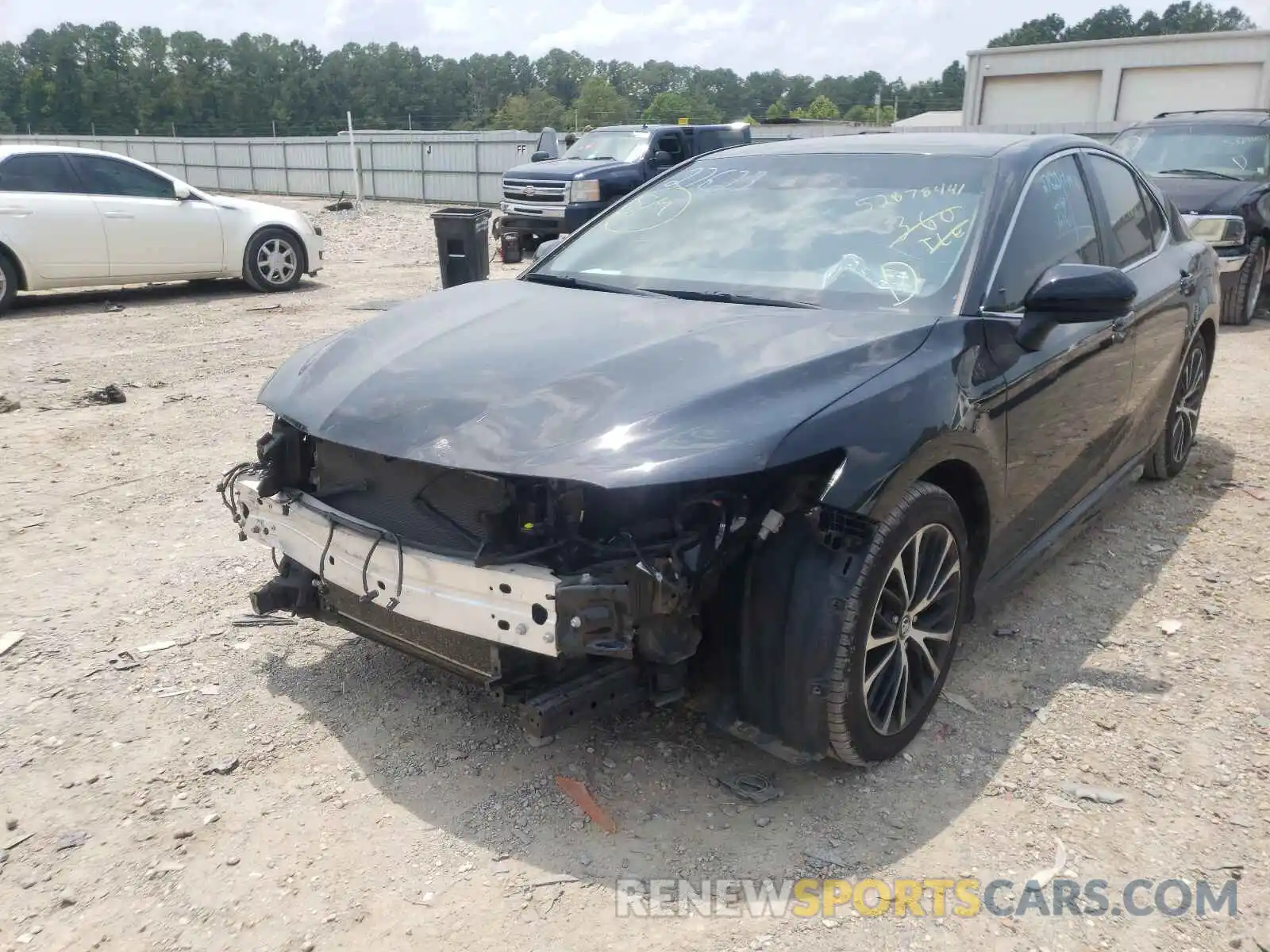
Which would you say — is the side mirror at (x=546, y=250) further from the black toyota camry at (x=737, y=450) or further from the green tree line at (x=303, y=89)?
the green tree line at (x=303, y=89)

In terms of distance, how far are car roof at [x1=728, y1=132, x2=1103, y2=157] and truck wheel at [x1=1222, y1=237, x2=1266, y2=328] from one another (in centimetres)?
657

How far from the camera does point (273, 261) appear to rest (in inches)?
476

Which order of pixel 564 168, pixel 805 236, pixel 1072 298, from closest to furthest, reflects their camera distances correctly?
pixel 1072 298
pixel 805 236
pixel 564 168

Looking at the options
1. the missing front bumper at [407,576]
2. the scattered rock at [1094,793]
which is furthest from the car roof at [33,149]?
the scattered rock at [1094,793]

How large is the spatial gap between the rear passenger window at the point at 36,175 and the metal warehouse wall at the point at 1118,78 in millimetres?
28550

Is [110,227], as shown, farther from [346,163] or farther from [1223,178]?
[346,163]

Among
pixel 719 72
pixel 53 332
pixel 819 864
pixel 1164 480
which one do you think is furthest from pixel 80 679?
pixel 719 72

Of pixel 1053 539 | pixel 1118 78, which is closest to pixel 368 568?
pixel 1053 539

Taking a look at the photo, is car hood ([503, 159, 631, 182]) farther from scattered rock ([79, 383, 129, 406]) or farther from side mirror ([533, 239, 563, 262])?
side mirror ([533, 239, 563, 262])

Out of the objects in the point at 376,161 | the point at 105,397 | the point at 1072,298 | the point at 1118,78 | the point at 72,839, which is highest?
the point at 1118,78

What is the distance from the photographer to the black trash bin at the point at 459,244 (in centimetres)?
973

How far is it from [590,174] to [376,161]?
661 inches

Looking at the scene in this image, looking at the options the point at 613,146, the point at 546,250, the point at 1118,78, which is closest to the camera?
the point at 546,250

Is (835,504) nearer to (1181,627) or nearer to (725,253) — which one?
(725,253)
